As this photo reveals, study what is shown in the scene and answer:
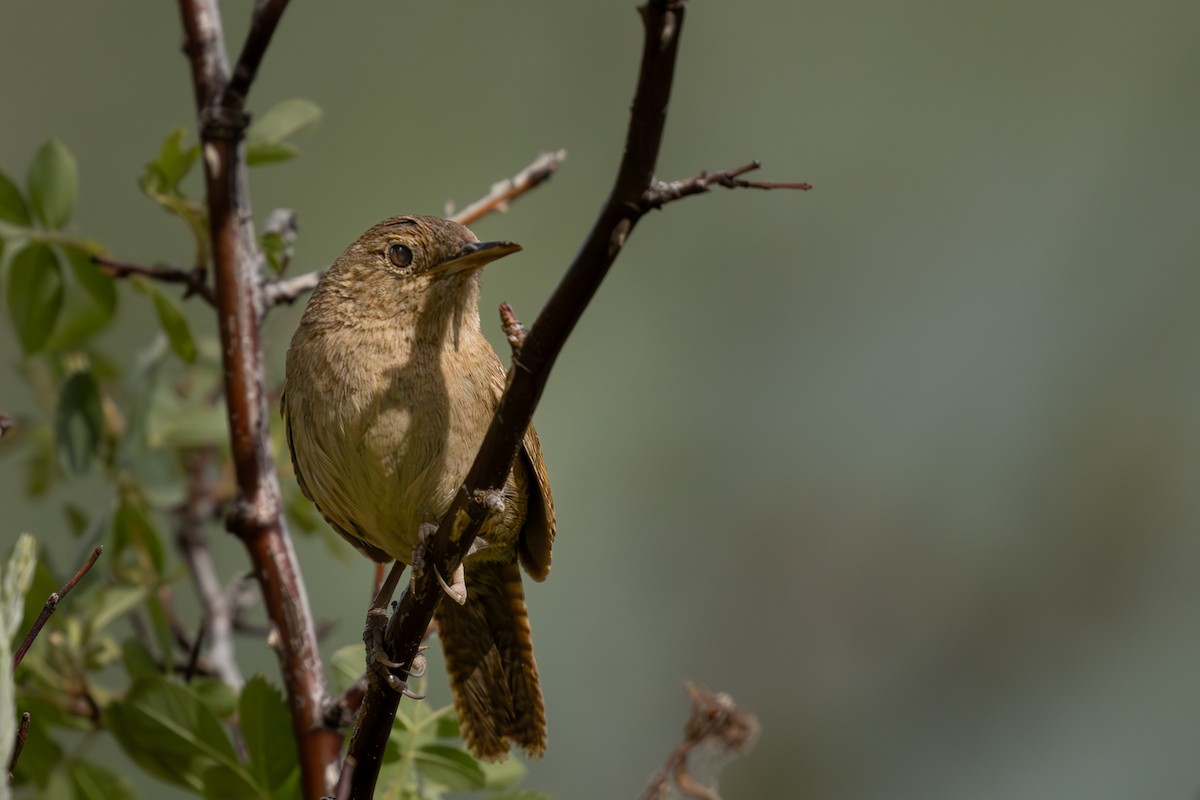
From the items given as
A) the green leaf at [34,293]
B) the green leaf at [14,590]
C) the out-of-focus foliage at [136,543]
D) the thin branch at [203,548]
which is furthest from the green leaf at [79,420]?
the green leaf at [14,590]

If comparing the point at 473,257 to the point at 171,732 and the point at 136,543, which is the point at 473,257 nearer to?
the point at 171,732

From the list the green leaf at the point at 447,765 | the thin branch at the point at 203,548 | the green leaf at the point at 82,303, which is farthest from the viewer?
the thin branch at the point at 203,548

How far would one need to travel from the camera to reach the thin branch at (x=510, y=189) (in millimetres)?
2446

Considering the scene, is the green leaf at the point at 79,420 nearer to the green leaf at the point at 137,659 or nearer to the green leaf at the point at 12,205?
the green leaf at the point at 12,205

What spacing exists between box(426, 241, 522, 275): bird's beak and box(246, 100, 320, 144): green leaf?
2.27 feet

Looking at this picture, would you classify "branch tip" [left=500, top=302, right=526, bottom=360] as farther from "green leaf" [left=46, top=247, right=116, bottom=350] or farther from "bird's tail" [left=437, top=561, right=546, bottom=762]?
"green leaf" [left=46, top=247, right=116, bottom=350]

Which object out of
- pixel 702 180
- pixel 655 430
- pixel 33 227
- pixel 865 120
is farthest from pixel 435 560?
pixel 865 120

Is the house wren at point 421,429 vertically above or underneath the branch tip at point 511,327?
underneath

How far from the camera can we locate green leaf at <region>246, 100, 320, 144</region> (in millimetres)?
2527

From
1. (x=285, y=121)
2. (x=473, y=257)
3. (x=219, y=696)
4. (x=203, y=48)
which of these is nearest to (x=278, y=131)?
(x=285, y=121)

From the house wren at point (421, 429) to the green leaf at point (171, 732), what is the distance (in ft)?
1.30

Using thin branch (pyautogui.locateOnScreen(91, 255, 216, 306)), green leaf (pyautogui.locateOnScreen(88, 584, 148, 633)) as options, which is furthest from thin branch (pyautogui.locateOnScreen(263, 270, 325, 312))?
green leaf (pyautogui.locateOnScreen(88, 584, 148, 633))

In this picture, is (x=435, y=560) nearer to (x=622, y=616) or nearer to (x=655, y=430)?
(x=622, y=616)

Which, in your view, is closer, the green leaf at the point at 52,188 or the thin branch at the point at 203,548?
the green leaf at the point at 52,188
